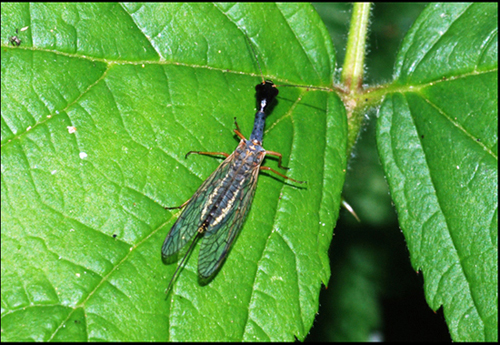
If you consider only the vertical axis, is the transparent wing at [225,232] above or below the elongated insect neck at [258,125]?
below

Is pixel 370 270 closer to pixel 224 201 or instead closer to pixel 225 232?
pixel 224 201

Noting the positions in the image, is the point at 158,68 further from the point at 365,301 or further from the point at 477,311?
the point at 365,301

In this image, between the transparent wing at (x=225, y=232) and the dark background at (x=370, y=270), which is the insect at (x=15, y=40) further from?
the dark background at (x=370, y=270)

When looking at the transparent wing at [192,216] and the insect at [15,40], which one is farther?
the transparent wing at [192,216]

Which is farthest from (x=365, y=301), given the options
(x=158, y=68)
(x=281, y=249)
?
(x=158, y=68)

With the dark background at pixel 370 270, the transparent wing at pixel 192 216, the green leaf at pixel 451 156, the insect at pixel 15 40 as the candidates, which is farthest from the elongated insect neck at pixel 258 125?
the dark background at pixel 370 270

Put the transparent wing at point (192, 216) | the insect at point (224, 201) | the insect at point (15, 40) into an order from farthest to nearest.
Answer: the insect at point (224, 201)
the transparent wing at point (192, 216)
the insect at point (15, 40)

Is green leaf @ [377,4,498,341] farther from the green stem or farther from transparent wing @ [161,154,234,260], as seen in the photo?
transparent wing @ [161,154,234,260]
